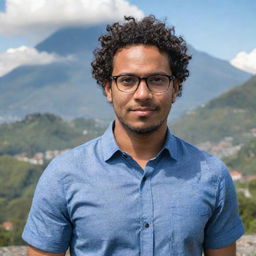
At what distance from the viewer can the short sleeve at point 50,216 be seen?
2227mm

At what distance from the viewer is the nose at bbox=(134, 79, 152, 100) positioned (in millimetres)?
2244

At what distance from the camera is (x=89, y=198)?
7.23ft

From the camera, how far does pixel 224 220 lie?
2.38 meters

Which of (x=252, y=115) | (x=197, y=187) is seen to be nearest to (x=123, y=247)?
(x=197, y=187)

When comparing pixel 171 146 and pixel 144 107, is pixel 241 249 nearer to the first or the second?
pixel 171 146

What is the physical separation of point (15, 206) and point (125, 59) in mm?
89786

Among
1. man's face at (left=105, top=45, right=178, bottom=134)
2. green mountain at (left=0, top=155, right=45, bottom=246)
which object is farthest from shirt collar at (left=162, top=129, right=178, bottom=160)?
green mountain at (left=0, top=155, right=45, bottom=246)

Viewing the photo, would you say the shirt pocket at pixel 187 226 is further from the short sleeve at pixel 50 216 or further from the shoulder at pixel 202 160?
the short sleeve at pixel 50 216

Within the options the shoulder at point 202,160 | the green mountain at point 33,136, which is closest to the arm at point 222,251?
the shoulder at point 202,160

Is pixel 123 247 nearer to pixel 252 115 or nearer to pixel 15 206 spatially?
pixel 15 206

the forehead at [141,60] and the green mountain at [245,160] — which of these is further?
the green mountain at [245,160]

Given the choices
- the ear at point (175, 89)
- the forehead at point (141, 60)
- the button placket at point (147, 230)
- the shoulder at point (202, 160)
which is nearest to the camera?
the button placket at point (147, 230)

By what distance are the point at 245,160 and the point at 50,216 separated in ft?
399

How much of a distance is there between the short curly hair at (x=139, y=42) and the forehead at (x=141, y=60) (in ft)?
0.11
